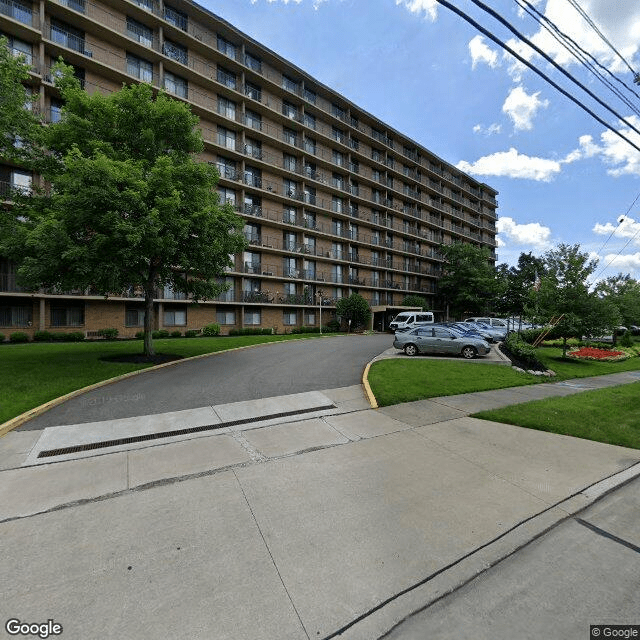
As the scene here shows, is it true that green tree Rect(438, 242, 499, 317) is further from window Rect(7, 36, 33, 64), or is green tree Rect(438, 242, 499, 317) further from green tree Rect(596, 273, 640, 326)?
window Rect(7, 36, 33, 64)

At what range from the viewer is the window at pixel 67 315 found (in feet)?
73.5

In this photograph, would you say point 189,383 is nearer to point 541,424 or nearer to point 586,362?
point 541,424

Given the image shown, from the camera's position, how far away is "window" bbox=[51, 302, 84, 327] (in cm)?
2241

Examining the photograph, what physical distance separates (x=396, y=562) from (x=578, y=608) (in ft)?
4.39

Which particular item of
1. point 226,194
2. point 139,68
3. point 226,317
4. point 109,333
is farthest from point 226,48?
point 109,333

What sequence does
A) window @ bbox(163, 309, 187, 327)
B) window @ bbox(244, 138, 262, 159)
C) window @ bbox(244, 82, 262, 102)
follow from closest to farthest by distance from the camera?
window @ bbox(163, 309, 187, 327)
window @ bbox(244, 138, 262, 159)
window @ bbox(244, 82, 262, 102)

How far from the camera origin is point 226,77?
29.9 metres

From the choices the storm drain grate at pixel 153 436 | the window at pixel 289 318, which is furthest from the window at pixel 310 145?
the storm drain grate at pixel 153 436

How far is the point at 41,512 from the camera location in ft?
12.2

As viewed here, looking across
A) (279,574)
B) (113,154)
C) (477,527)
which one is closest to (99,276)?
(113,154)

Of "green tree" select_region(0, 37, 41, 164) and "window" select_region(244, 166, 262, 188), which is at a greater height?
"window" select_region(244, 166, 262, 188)

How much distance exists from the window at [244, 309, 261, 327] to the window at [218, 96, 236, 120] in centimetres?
1682

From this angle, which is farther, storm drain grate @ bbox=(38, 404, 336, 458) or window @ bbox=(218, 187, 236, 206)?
window @ bbox=(218, 187, 236, 206)

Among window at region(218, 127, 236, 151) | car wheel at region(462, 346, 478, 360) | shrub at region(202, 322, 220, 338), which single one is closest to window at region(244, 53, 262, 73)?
window at region(218, 127, 236, 151)
